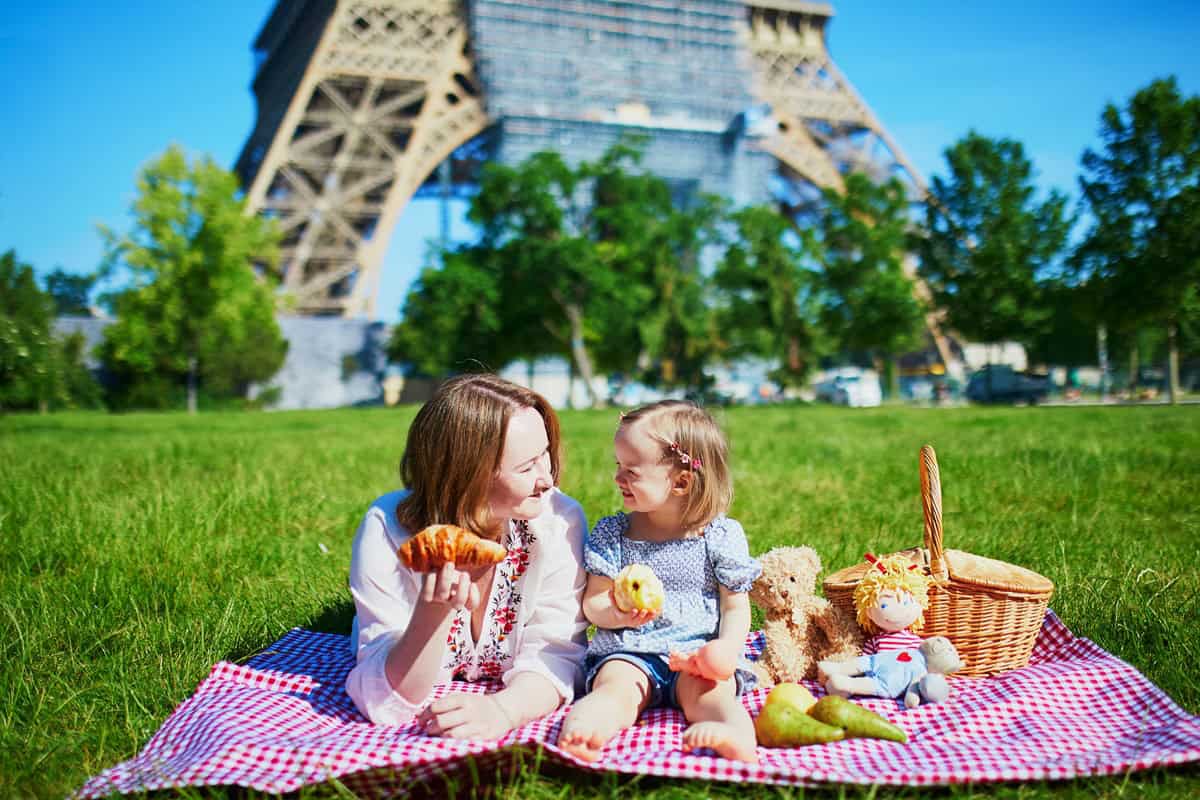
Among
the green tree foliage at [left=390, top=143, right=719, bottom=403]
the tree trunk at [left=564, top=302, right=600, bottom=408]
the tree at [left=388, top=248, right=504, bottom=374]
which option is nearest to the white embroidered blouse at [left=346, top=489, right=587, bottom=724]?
the green tree foliage at [left=390, top=143, right=719, bottom=403]

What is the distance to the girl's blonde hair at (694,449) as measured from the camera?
190 cm

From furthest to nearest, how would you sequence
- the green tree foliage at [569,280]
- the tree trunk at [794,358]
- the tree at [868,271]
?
the tree trunk at [794,358]
the green tree foliage at [569,280]
the tree at [868,271]

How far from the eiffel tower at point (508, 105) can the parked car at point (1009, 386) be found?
6504mm

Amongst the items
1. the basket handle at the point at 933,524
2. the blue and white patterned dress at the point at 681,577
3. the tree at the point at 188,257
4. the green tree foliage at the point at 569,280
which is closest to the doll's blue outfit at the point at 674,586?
the blue and white patterned dress at the point at 681,577

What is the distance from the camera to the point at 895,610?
2.02 m

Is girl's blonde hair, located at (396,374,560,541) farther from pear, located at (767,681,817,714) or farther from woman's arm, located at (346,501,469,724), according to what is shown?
pear, located at (767,681,817,714)

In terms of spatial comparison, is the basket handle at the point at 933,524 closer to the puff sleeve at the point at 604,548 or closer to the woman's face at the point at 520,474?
the puff sleeve at the point at 604,548

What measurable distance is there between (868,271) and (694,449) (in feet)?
65.6

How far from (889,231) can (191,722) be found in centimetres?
2110

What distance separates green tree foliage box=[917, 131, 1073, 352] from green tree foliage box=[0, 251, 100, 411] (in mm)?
16126

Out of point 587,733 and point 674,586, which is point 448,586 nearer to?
point 587,733

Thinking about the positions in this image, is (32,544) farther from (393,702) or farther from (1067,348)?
(1067,348)

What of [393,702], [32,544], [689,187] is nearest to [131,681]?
[393,702]

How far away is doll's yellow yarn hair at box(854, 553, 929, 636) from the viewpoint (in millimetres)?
2033
